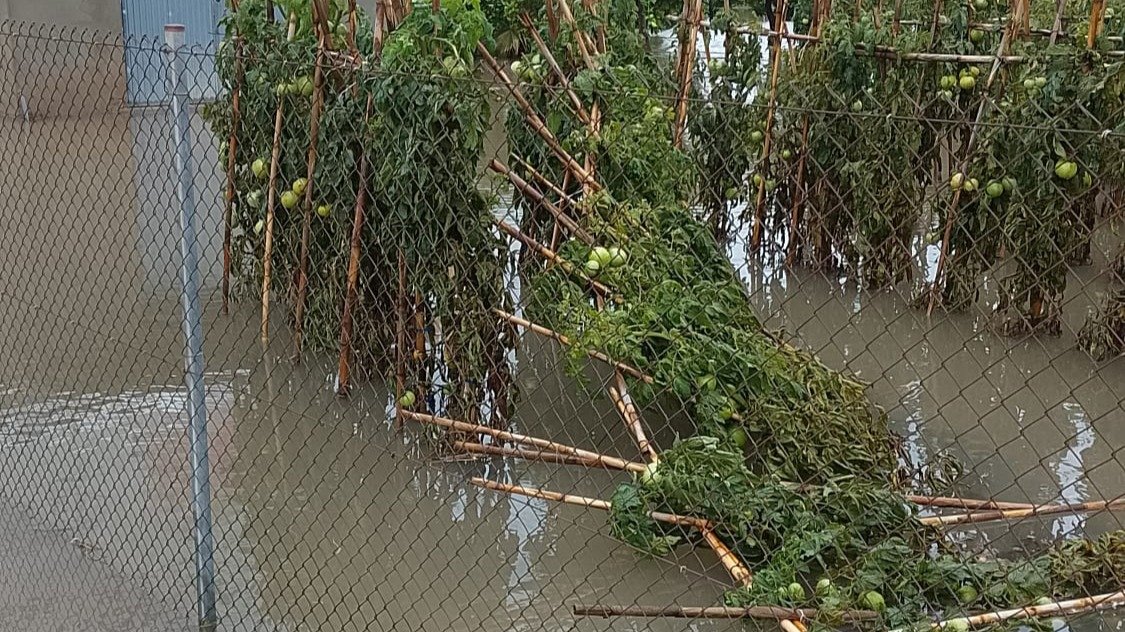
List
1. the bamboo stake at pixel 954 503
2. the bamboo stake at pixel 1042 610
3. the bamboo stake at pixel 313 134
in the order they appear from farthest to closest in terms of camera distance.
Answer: the bamboo stake at pixel 313 134, the bamboo stake at pixel 954 503, the bamboo stake at pixel 1042 610

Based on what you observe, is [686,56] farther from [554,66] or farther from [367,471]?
[367,471]

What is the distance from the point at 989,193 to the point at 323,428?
138 inches

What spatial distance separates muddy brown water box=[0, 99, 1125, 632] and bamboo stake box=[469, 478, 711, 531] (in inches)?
4.2

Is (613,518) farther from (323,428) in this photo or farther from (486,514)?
(323,428)

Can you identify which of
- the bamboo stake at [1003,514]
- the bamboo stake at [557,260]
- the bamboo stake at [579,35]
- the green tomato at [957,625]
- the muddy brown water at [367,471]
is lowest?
the muddy brown water at [367,471]

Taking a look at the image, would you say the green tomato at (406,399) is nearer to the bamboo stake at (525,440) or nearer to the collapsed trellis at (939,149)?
the bamboo stake at (525,440)

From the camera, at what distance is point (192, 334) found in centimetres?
342

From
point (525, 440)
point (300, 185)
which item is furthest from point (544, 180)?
point (525, 440)

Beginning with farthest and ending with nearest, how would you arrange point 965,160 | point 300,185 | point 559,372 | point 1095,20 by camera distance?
point 965,160, point 559,372, point 1095,20, point 300,185

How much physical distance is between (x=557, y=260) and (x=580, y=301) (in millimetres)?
198

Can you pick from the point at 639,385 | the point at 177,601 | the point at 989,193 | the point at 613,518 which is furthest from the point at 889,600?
the point at 989,193

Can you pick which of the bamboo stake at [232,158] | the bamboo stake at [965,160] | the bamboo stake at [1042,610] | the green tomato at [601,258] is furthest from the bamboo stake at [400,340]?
the bamboo stake at [965,160]

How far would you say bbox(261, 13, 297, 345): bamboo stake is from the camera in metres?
5.13

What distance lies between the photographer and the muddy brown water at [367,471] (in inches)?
156
